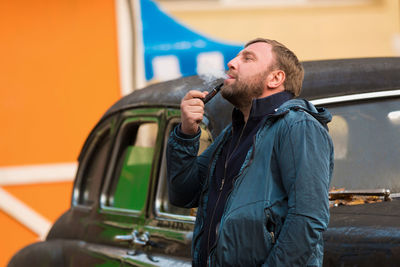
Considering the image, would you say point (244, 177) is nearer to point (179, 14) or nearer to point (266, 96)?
point (266, 96)

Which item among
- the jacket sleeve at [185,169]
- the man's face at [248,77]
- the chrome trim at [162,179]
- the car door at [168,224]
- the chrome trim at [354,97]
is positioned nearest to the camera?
the man's face at [248,77]

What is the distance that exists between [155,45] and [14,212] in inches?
115

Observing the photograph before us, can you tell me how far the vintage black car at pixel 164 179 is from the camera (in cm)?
286

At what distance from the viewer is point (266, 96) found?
269 cm

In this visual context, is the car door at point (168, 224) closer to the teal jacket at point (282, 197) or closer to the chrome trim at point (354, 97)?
the chrome trim at point (354, 97)

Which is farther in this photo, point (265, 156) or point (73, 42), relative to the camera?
point (73, 42)

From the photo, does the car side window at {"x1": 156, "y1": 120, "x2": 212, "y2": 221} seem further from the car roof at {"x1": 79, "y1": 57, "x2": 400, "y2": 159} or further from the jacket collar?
the jacket collar

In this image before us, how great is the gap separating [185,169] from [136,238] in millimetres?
1346

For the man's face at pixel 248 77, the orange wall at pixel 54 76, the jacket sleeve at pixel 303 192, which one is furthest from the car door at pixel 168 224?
the orange wall at pixel 54 76

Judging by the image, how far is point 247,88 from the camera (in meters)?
2.70

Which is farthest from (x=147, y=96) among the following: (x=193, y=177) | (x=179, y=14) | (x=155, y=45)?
(x=179, y=14)

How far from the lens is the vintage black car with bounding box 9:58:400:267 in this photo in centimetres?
286

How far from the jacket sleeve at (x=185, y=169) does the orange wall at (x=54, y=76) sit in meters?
8.47

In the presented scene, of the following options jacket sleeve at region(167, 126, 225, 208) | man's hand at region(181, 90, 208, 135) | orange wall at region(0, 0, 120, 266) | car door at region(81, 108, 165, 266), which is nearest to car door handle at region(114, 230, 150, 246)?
car door at region(81, 108, 165, 266)
